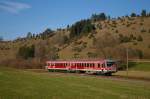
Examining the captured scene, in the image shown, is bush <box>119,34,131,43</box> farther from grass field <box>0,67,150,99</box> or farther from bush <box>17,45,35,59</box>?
grass field <box>0,67,150,99</box>

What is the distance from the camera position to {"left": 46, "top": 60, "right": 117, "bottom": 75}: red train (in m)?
Result: 54.4

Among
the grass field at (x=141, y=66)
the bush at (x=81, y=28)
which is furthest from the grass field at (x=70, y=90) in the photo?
the bush at (x=81, y=28)

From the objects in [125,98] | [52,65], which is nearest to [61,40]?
[52,65]

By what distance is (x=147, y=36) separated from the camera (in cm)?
11156

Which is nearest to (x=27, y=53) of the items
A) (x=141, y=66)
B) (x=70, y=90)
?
(x=141, y=66)

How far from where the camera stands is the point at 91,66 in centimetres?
5650

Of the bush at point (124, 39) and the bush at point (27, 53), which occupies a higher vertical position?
the bush at point (124, 39)

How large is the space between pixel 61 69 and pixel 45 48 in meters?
57.6

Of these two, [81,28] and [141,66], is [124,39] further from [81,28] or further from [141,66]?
[81,28]

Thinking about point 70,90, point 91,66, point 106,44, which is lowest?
point 70,90

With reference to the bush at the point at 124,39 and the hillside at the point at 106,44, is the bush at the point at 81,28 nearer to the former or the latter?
the hillside at the point at 106,44

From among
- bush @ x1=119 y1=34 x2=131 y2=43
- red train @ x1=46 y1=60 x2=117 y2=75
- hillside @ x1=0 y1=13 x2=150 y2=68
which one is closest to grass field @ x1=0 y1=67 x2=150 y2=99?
red train @ x1=46 y1=60 x2=117 y2=75

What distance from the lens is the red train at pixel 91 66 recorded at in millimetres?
54438

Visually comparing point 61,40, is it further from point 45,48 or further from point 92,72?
point 92,72
